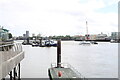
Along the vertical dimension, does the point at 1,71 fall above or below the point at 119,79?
above

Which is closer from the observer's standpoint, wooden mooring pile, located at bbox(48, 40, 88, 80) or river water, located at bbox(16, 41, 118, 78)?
wooden mooring pile, located at bbox(48, 40, 88, 80)

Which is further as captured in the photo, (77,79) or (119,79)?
(119,79)

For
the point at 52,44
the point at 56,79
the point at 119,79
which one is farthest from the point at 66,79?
the point at 52,44

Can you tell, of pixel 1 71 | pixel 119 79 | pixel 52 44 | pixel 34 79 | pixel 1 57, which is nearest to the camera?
pixel 1 71

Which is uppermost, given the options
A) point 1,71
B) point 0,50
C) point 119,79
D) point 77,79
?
point 0,50

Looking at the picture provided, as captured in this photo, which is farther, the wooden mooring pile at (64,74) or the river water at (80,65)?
the river water at (80,65)

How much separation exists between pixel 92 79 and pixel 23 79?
1054 centimetres

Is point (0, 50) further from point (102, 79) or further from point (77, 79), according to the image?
point (102, 79)

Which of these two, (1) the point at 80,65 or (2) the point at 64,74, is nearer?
(2) the point at 64,74

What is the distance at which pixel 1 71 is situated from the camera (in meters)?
11.8

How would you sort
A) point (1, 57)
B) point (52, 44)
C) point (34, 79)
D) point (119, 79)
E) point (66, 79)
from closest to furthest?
point (1, 57) → point (66, 79) → point (34, 79) → point (119, 79) → point (52, 44)

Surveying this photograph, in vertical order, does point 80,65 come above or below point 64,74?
below

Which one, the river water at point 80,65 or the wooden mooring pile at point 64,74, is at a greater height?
the wooden mooring pile at point 64,74

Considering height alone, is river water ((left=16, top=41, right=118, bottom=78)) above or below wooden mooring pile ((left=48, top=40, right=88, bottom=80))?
below
